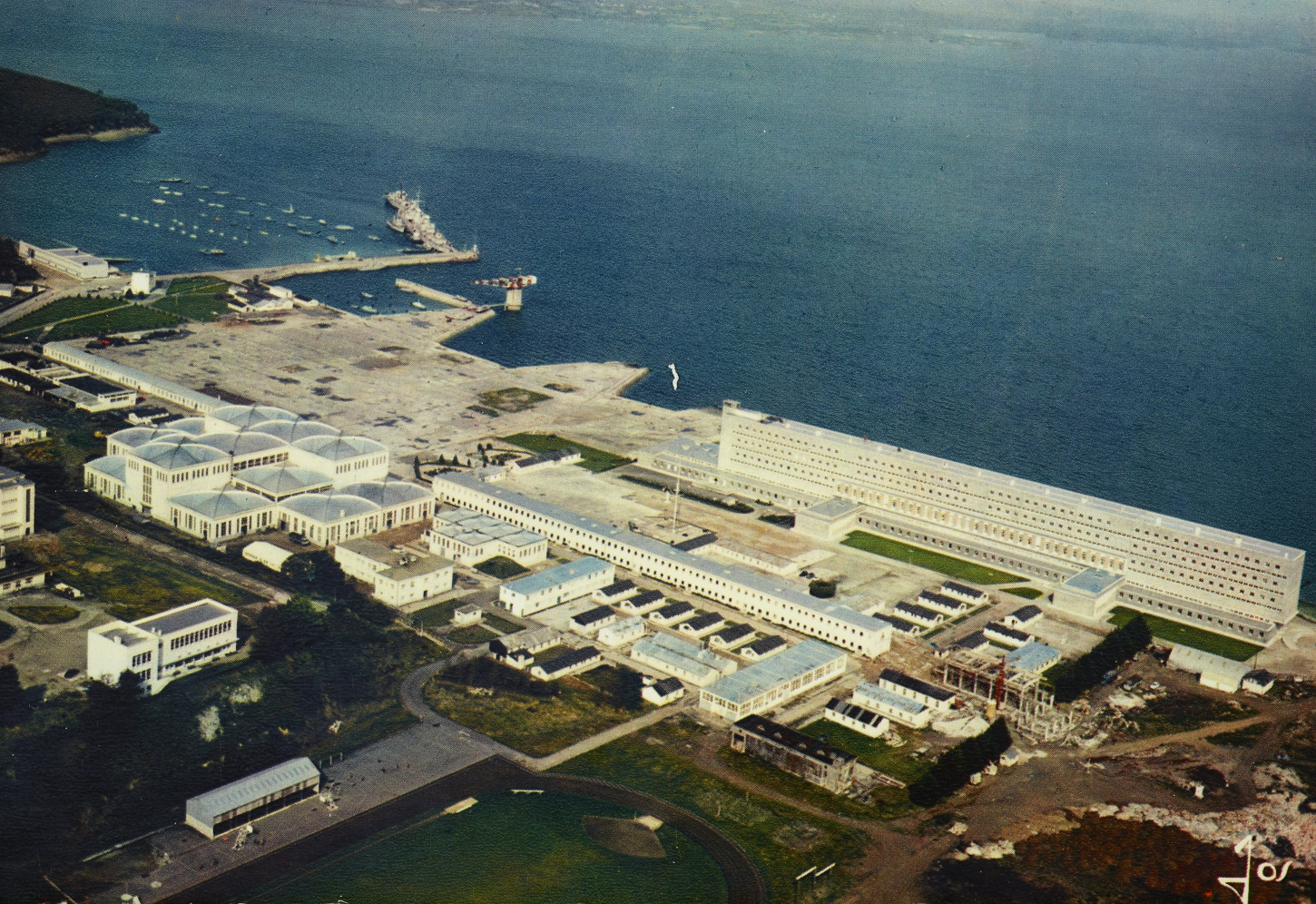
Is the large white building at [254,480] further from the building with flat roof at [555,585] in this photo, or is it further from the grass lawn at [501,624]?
the grass lawn at [501,624]

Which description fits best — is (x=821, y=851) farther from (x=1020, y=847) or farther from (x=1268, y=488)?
(x=1268, y=488)

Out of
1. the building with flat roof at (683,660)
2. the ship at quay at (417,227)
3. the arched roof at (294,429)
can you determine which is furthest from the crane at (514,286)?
the building with flat roof at (683,660)

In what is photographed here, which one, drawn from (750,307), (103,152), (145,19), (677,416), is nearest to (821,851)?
(677,416)

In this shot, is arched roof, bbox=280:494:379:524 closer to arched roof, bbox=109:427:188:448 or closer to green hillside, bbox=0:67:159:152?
arched roof, bbox=109:427:188:448

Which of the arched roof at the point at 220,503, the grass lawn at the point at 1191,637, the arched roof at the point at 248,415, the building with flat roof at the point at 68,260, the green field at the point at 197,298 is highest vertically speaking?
the building with flat roof at the point at 68,260

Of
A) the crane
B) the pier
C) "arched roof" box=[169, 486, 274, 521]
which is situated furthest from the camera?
the pier

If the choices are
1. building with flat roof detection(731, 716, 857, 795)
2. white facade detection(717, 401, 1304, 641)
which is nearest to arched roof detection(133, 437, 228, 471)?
white facade detection(717, 401, 1304, 641)

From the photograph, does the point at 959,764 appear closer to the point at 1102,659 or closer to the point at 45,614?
the point at 1102,659
